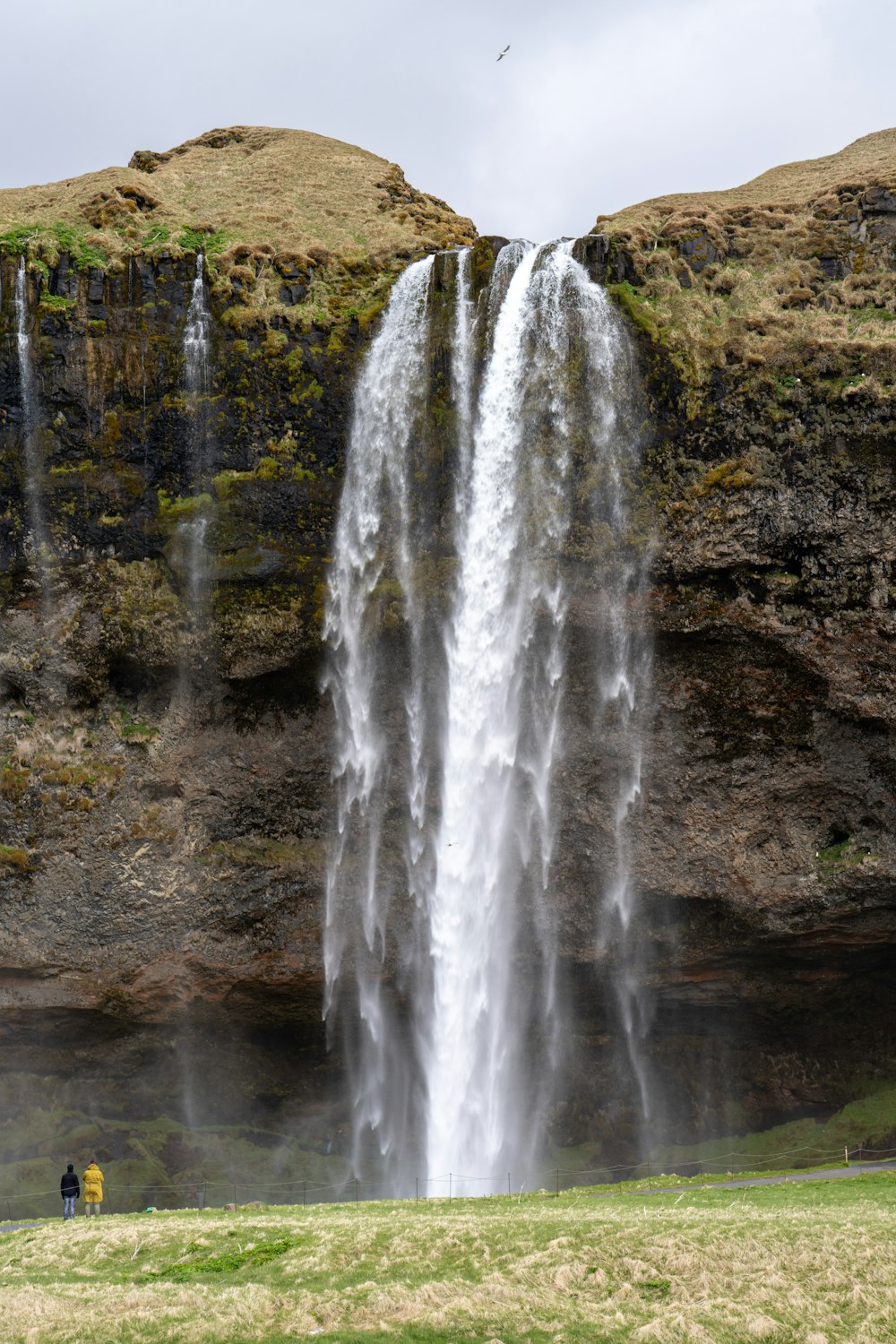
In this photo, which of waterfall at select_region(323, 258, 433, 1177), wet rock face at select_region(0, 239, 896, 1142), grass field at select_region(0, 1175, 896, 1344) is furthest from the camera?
waterfall at select_region(323, 258, 433, 1177)

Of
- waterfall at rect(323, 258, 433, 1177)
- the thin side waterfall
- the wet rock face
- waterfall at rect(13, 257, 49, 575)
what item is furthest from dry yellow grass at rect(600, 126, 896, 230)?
waterfall at rect(13, 257, 49, 575)

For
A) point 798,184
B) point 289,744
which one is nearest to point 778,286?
point 798,184

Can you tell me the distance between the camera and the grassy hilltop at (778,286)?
35.1m

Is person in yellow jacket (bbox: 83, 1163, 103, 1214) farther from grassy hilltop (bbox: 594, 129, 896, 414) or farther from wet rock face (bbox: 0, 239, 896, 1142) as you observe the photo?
grassy hilltop (bbox: 594, 129, 896, 414)

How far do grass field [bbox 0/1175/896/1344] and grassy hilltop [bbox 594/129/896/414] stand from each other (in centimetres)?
2334

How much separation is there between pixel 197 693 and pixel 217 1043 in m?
11.2

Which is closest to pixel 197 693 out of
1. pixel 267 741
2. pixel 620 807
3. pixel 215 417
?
pixel 267 741

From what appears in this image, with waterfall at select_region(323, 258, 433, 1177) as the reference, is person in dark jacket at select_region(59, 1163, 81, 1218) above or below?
below

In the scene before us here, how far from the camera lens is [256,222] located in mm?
42000

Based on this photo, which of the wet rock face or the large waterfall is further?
the large waterfall

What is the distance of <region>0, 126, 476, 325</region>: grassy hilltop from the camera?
127ft

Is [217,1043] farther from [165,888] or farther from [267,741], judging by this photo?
[267,741]

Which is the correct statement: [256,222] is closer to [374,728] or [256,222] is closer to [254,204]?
[254,204]

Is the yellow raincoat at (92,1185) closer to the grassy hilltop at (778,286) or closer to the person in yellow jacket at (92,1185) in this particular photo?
the person in yellow jacket at (92,1185)
